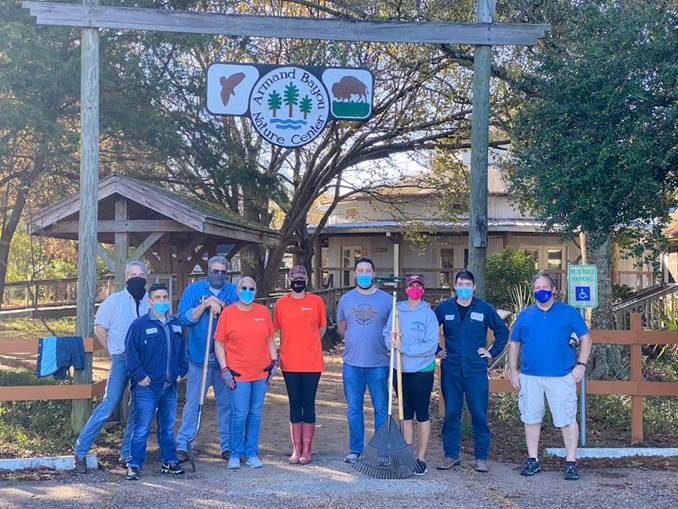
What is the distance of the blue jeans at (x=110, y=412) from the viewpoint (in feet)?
21.0

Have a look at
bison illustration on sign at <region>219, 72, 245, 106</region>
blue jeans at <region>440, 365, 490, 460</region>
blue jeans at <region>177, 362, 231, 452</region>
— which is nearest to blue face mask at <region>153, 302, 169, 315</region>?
blue jeans at <region>177, 362, 231, 452</region>

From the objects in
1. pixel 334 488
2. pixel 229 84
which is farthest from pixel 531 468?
pixel 229 84

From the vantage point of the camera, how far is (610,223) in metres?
7.55

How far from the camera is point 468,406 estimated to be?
657cm

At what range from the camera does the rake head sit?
6242 millimetres

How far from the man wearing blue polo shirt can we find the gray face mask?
276 centimetres

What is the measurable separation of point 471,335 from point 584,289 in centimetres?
170

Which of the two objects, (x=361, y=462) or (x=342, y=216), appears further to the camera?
(x=342, y=216)

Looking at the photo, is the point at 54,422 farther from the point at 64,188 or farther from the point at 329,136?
the point at 329,136

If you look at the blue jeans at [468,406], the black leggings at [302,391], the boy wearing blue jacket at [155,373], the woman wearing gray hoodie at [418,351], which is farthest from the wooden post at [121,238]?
the blue jeans at [468,406]

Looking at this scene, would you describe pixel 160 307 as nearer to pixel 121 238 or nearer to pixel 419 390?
pixel 419 390

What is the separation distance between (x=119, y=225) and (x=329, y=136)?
397 inches

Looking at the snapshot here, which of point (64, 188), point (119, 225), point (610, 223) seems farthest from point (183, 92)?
point (610, 223)

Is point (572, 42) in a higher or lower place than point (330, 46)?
lower
